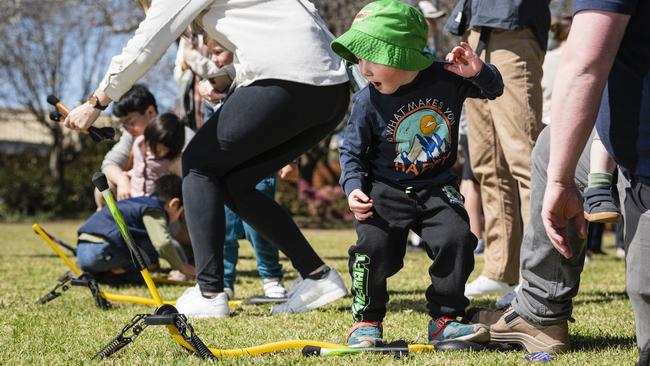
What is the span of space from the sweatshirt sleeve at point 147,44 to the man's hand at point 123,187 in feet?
8.94

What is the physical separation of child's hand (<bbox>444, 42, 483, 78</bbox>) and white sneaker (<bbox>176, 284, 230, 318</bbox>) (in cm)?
153

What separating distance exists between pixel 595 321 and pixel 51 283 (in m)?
3.62

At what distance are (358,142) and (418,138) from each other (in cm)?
23

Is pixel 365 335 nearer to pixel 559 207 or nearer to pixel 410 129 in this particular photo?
pixel 410 129

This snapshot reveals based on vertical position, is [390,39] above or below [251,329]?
above

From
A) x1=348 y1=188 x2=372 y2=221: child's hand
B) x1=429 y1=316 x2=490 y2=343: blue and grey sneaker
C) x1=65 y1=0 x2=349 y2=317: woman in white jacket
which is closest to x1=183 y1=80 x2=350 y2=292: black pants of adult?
x1=65 y1=0 x2=349 y2=317: woman in white jacket

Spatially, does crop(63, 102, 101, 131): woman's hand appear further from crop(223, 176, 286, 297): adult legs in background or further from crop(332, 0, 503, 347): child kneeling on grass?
crop(223, 176, 286, 297): adult legs in background

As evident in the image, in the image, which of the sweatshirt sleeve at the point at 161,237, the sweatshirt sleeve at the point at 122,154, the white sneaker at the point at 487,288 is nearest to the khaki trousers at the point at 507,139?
the white sneaker at the point at 487,288

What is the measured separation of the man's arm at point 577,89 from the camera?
→ 76.6 inches

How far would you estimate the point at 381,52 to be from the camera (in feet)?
10.0

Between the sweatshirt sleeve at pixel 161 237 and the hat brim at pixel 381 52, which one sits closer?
the hat brim at pixel 381 52

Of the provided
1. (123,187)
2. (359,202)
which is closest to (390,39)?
(359,202)

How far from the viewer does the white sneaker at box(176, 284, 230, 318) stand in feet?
12.2

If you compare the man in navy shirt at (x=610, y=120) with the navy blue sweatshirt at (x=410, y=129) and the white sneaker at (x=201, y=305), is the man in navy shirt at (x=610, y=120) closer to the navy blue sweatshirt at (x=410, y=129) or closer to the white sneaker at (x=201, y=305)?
the navy blue sweatshirt at (x=410, y=129)
